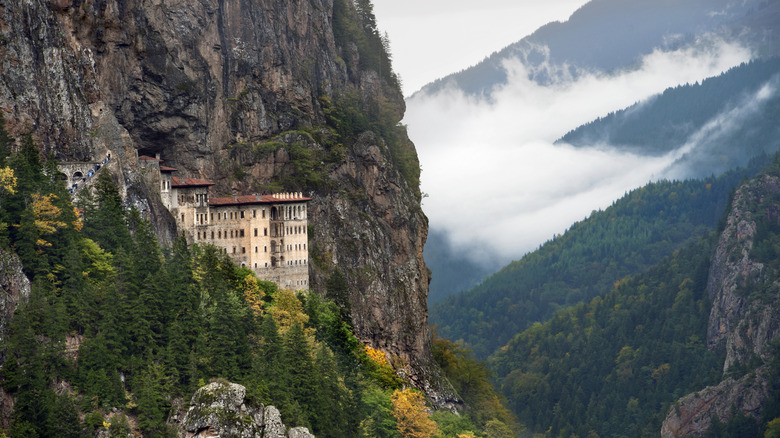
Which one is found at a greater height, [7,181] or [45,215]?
[7,181]

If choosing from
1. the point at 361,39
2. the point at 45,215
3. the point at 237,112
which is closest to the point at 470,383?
the point at 361,39

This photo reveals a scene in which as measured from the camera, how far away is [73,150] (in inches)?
4742

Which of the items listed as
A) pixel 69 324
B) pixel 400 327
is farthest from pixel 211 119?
pixel 69 324

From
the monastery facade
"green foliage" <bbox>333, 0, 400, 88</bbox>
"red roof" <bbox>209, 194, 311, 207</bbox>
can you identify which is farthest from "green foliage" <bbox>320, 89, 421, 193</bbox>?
the monastery facade

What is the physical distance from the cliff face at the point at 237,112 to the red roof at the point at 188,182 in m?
3.94

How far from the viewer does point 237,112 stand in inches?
5822

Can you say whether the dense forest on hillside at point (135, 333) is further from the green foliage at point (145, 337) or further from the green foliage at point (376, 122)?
the green foliage at point (376, 122)

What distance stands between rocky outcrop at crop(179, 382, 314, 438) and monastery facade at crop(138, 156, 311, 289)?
110 ft

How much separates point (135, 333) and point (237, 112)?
50675mm

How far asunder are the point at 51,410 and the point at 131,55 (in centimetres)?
5851

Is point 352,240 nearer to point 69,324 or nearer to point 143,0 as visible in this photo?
Answer: point 143,0

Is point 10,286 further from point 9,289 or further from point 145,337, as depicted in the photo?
point 145,337

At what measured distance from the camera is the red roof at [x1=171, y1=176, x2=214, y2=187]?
129875 millimetres

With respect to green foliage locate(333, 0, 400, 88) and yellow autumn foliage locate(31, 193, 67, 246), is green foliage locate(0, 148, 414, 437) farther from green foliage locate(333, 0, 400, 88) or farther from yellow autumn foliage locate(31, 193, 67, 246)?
green foliage locate(333, 0, 400, 88)
